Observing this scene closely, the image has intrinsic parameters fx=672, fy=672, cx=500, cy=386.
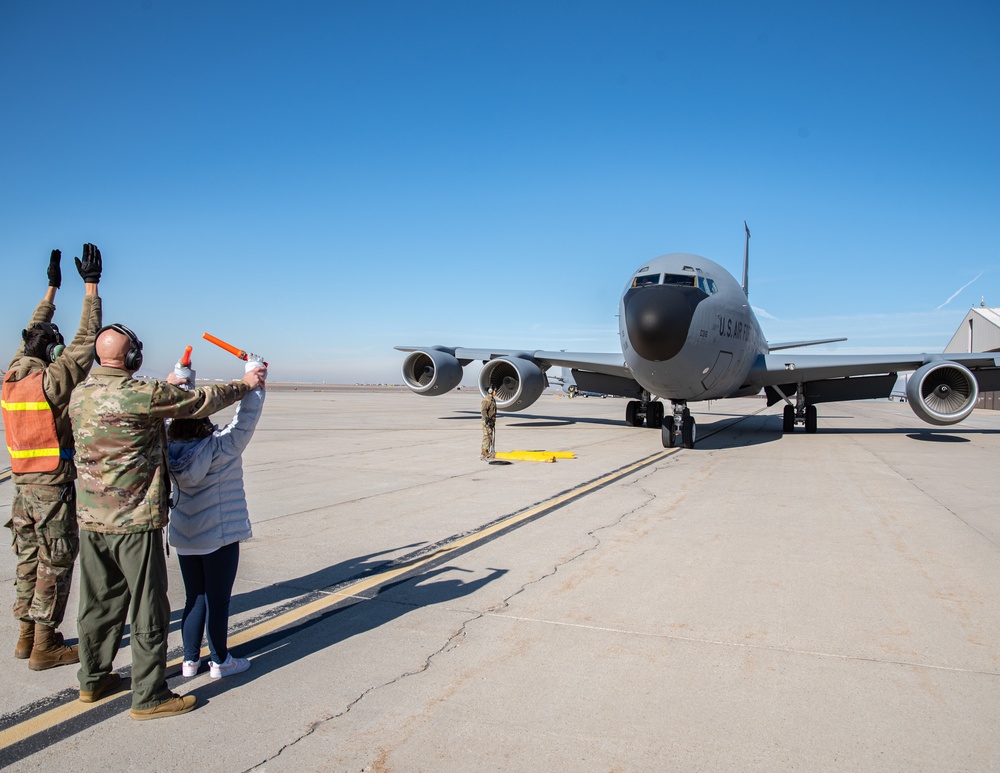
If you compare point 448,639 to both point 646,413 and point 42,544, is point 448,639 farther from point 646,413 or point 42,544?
point 646,413

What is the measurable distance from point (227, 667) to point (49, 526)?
1.22 m

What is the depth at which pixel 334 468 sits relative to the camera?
419 inches

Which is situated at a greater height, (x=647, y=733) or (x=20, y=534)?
(x=20, y=534)

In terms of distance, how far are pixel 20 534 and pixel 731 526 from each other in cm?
573

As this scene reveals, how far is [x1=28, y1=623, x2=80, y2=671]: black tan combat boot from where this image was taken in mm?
3395

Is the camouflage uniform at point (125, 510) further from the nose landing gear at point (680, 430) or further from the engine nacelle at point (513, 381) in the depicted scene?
the engine nacelle at point (513, 381)

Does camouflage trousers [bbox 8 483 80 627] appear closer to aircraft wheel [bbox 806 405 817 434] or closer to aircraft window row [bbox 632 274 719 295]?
aircraft window row [bbox 632 274 719 295]

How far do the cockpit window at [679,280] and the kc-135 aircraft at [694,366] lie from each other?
0.02 meters

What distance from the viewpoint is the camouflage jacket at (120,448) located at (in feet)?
9.77

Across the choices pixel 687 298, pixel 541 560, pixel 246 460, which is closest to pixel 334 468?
pixel 246 460

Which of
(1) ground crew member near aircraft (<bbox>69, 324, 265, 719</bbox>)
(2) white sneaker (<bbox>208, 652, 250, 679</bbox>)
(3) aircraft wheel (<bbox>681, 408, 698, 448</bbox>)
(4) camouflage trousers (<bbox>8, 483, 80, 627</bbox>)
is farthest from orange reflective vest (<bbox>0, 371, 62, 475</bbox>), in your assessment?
(3) aircraft wheel (<bbox>681, 408, 698, 448</bbox>)

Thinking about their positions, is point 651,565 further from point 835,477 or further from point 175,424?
point 835,477

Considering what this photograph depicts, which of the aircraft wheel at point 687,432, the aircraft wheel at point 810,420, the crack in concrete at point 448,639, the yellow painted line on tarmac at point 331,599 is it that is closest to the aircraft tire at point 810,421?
the aircraft wheel at point 810,420

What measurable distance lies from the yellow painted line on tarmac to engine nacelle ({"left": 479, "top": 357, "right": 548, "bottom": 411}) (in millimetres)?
8725
